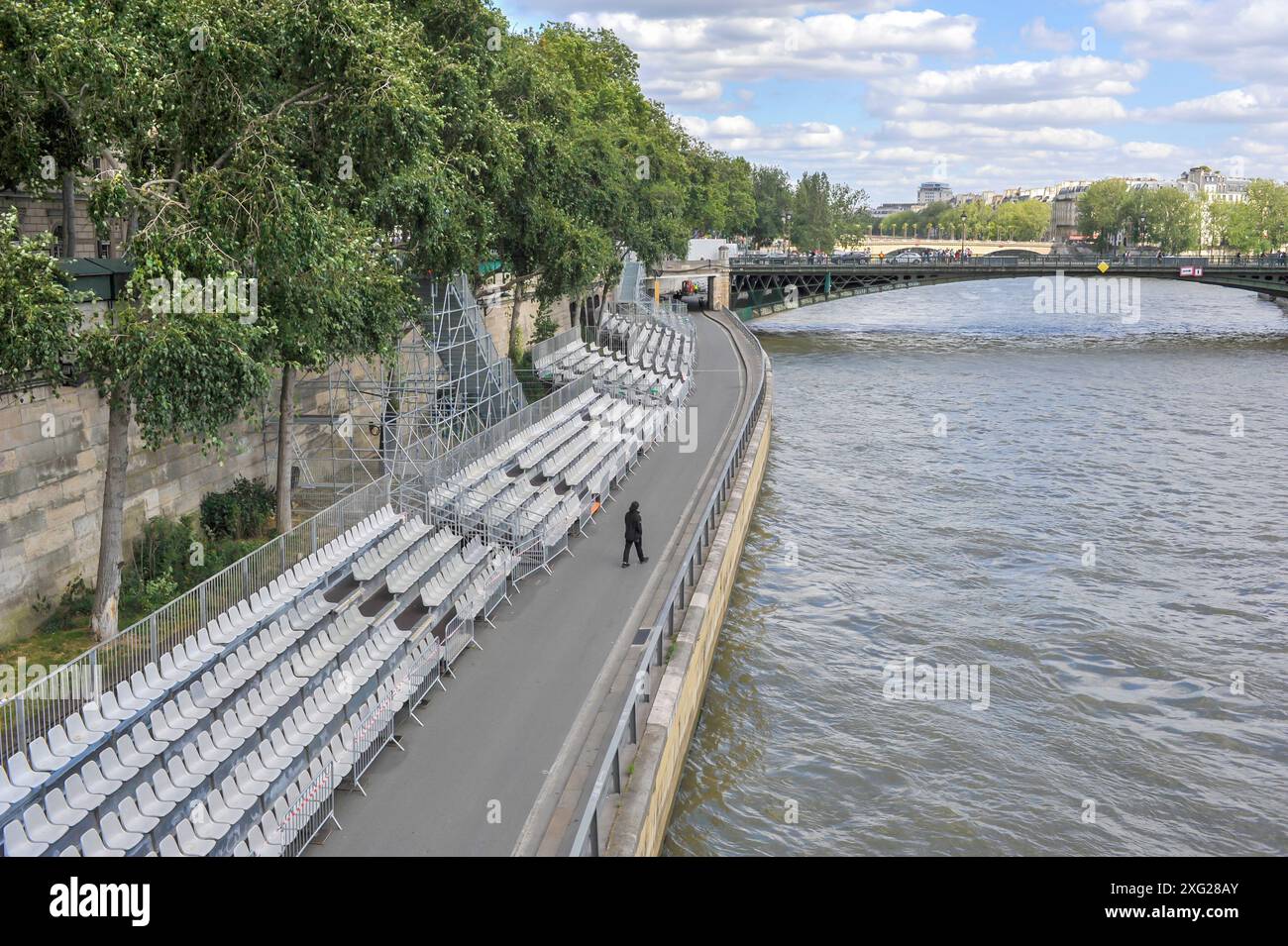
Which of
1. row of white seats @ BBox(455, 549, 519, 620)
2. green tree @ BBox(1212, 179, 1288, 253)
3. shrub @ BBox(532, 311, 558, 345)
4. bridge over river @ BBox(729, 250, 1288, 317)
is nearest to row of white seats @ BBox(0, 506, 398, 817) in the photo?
row of white seats @ BBox(455, 549, 519, 620)

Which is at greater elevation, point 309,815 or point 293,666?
point 293,666

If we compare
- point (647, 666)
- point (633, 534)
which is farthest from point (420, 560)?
point (647, 666)

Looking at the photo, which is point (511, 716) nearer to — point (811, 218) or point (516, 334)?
point (516, 334)

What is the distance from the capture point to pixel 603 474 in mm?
26375

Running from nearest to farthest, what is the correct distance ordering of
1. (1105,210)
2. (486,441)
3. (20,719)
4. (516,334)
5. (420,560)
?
1. (20,719)
2. (420,560)
3. (486,441)
4. (516,334)
5. (1105,210)

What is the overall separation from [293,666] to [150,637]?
1.59 m

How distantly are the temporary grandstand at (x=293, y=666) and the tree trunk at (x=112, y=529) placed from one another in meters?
0.71

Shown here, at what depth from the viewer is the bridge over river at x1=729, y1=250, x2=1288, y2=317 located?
272 ft

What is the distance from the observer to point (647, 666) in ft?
46.6

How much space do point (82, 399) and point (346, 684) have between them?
252 inches

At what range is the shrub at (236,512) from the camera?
20.0m

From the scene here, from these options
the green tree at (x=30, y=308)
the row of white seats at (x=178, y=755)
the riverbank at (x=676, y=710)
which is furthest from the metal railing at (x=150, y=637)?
the riverbank at (x=676, y=710)
